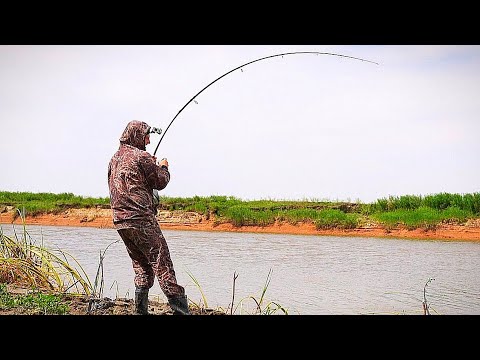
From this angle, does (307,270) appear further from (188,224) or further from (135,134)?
(188,224)

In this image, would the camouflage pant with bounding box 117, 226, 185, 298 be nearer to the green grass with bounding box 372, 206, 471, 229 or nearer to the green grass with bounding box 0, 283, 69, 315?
the green grass with bounding box 0, 283, 69, 315

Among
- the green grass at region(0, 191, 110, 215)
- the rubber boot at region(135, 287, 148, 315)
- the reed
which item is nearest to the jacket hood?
the rubber boot at region(135, 287, 148, 315)

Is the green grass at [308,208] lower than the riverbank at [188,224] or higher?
higher

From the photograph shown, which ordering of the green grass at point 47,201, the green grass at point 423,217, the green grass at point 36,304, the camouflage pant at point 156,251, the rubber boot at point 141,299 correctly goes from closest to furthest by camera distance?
the camouflage pant at point 156,251 → the rubber boot at point 141,299 → the green grass at point 36,304 → the green grass at point 423,217 → the green grass at point 47,201

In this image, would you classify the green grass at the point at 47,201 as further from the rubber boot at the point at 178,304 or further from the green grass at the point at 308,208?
the rubber boot at the point at 178,304

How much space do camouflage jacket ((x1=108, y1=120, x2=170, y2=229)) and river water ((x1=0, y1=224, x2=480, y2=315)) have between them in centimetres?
87

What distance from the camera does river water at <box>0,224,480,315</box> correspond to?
6.33 m

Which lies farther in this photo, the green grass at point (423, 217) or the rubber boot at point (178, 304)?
the green grass at point (423, 217)

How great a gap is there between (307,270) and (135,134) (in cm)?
490

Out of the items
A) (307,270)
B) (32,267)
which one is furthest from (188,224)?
(32,267)

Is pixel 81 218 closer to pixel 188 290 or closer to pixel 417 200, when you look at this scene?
pixel 417 200

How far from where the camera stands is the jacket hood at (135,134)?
4.43 m

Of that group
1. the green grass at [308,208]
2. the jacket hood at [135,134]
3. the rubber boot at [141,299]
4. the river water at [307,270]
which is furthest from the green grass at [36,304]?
the green grass at [308,208]
